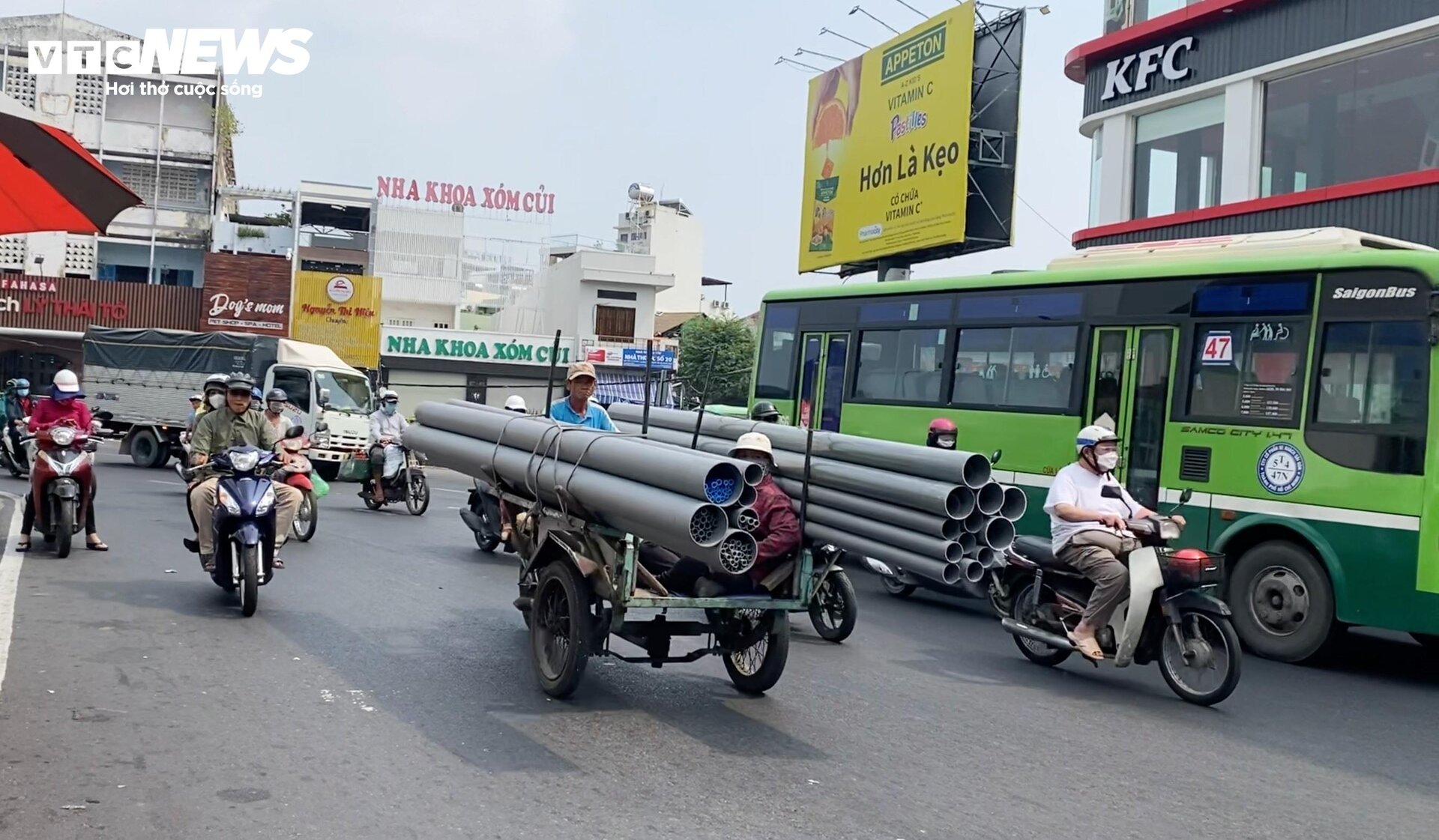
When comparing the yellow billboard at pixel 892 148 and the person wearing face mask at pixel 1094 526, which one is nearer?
the person wearing face mask at pixel 1094 526

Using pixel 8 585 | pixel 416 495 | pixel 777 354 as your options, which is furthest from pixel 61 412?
pixel 777 354

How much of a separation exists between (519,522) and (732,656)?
146 cm

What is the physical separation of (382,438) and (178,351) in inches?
361

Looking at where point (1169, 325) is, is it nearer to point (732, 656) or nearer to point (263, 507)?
point (732, 656)

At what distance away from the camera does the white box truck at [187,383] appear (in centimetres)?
2406

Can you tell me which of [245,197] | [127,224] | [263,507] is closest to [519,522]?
[263,507]

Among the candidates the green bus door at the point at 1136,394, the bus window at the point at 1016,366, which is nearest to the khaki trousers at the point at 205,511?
the bus window at the point at 1016,366

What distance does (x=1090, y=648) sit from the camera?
824 centimetres

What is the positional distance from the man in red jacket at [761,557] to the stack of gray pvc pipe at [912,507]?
0.35 feet

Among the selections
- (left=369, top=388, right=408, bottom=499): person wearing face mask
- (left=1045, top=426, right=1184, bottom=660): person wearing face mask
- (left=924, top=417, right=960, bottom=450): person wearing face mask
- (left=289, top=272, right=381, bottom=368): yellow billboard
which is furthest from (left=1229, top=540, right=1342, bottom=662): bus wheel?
(left=289, top=272, right=381, bottom=368): yellow billboard

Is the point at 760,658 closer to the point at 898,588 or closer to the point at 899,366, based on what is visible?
the point at 898,588

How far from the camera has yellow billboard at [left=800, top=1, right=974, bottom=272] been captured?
25.6m

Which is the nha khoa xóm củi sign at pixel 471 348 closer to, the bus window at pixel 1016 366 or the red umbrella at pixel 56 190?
the bus window at pixel 1016 366

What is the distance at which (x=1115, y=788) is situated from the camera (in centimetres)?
576
